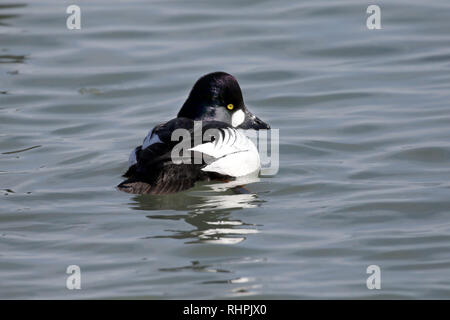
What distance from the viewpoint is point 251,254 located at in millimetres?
6371

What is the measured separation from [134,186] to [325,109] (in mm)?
3692

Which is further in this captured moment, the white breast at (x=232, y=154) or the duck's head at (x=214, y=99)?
the duck's head at (x=214, y=99)

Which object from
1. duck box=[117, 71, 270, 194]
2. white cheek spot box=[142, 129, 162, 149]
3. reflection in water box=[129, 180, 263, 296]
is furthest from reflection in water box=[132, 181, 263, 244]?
white cheek spot box=[142, 129, 162, 149]

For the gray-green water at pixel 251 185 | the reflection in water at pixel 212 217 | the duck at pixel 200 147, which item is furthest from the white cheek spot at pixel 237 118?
the reflection in water at pixel 212 217

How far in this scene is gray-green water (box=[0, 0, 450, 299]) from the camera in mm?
6168

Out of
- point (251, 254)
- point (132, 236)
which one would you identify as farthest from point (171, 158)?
point (251, 254)

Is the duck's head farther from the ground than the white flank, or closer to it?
farther from the ground

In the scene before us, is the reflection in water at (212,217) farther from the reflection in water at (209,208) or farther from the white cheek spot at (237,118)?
the white cheek spot at (237,118)

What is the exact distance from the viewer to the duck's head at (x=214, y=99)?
843 cm

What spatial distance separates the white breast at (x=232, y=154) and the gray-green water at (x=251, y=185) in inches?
10.2

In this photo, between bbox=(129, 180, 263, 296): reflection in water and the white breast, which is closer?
bbox=(129, 180, 263, 296): reflection in water

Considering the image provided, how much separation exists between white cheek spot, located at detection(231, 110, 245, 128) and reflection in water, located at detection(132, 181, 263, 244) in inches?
33.2

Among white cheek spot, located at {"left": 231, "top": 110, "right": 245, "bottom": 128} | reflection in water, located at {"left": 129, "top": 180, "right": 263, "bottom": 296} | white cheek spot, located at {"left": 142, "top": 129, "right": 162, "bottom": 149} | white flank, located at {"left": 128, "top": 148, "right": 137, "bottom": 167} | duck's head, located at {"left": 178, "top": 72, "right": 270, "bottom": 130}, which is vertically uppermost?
duck's head, located at {"left": 178, "top": 72, "right": 270, "bottom": 130}

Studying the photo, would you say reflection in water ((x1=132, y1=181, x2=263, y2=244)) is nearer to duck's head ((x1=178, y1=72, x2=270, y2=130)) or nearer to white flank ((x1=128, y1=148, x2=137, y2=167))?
white flank ((x1=128, y1=148, x2=137, y2=167))
